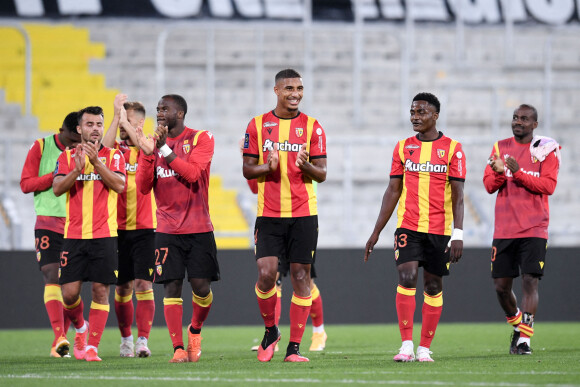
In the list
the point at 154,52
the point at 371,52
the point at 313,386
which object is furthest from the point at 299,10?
the point at 313,386

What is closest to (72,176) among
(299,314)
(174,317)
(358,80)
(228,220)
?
(174,317)

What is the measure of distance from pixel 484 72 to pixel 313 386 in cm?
1386

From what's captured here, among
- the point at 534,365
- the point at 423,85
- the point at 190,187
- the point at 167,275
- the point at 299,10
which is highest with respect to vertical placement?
the point at 299,10

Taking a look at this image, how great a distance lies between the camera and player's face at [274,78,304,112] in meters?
7.31

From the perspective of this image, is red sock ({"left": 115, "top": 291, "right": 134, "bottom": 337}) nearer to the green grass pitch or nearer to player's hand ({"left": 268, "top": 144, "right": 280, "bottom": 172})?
the green grass pitch

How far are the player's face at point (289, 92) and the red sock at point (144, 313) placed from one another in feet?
7.10

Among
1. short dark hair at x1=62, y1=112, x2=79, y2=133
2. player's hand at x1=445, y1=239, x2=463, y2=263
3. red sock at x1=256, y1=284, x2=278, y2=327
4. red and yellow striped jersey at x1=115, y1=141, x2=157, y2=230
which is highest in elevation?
short dark hair at x1=62, y1=112, x2=79, y2=133

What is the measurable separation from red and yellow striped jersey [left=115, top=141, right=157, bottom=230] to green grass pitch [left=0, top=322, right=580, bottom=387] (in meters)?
1.10

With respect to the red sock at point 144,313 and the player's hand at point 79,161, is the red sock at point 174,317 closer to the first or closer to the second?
the red sock at point 144,313

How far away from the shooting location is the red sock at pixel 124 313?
8.37 meters

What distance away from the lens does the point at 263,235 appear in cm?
732

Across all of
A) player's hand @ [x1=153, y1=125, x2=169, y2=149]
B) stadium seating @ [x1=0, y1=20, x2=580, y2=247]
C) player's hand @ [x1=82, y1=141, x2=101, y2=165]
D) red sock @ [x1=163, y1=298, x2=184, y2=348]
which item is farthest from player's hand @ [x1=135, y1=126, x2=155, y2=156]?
stadium seating @ [x1=0, y1=20, x2=580, y2=247]

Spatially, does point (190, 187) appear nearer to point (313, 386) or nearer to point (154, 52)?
point (313, 386)

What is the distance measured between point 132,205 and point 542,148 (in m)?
3.45
